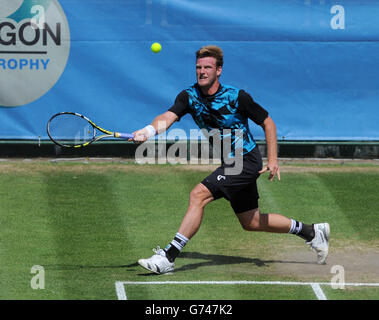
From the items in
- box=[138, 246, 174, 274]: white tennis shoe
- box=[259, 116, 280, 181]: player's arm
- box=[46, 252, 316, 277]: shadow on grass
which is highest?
box=[259, 116, 280, 181]: player's arm

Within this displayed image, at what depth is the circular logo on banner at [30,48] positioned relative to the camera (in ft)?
37.9

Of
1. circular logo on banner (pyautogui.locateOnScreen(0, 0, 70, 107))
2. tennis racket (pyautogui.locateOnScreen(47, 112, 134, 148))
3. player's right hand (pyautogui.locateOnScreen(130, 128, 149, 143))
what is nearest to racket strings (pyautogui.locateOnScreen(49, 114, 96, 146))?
tennis racket (pyautogui.locateOnScreen(47, 112, 134, 148))

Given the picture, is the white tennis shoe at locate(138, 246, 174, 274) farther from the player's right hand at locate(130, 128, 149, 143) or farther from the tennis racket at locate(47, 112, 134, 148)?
the tennis racket at locate(47, 112, 134, 148)

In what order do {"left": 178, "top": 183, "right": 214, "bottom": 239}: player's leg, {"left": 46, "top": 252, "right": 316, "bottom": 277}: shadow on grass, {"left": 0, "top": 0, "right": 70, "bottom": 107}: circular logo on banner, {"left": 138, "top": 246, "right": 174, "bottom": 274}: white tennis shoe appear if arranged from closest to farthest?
{"left": 138, "top": 246, "right": 174, "bottom": 274}: white tennis shoe, {"left": 178, "top": 183, "right": 214, "bottom": 239}: player's leg, {"left": 46, "top": 252, "right": 316, "bottom": 277}: shadow on grass, {"left": 0, "top": 0, "right": 70, "bottom": 107}: circular logo on banner

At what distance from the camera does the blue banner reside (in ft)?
38.3

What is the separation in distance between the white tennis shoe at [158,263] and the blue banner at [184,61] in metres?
4.46

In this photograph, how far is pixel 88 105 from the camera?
38.5 ft

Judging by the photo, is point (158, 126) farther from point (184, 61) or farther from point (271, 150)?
point (184, 61)

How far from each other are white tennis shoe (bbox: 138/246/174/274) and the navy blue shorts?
0.65 meters

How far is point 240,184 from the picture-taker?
25.5 ft

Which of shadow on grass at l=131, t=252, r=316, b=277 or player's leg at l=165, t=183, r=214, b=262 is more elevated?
player's leg at l=165, t=183, r=214, b=262

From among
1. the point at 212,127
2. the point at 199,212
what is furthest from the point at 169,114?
the point at 199,212
